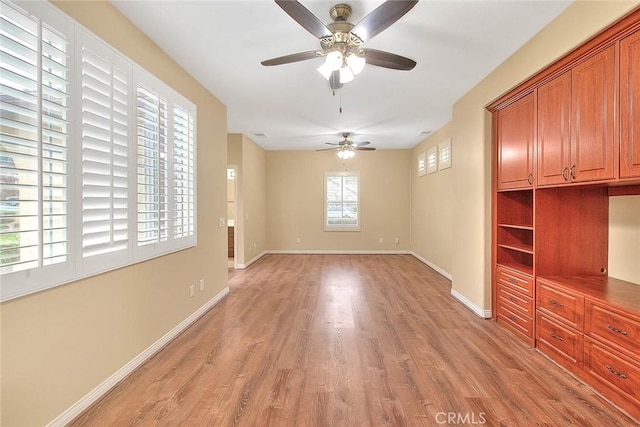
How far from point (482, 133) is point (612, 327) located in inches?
89.6

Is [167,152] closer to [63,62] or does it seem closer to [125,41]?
[125,41]

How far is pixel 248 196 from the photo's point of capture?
6434mm

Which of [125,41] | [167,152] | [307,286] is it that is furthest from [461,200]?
[125,41]

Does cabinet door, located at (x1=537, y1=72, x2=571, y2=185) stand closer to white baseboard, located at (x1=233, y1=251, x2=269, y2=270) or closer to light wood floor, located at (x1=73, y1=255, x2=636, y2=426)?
light wood floor, located at (x1=73, y1=255, x2=636, y2=426)

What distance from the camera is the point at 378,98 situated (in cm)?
404

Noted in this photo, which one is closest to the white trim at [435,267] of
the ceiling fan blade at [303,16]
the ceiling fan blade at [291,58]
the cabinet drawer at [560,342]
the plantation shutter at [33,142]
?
the cabinet drawer at [560,342]

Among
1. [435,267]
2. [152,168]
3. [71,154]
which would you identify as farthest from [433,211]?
[71,154]

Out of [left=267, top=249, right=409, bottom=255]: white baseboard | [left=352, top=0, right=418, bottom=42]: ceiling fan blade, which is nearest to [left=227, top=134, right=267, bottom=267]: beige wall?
[left=267, top=249, right=409, bottom=255]: white baseboard

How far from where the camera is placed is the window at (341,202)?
8023 millimetres

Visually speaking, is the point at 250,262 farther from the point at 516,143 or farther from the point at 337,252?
the point at 516,143

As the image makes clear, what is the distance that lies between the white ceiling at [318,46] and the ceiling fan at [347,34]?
198mm

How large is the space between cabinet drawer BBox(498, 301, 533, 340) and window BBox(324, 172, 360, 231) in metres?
4.91

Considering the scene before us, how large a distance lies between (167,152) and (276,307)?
2.31 meters

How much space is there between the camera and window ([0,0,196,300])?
150cm
